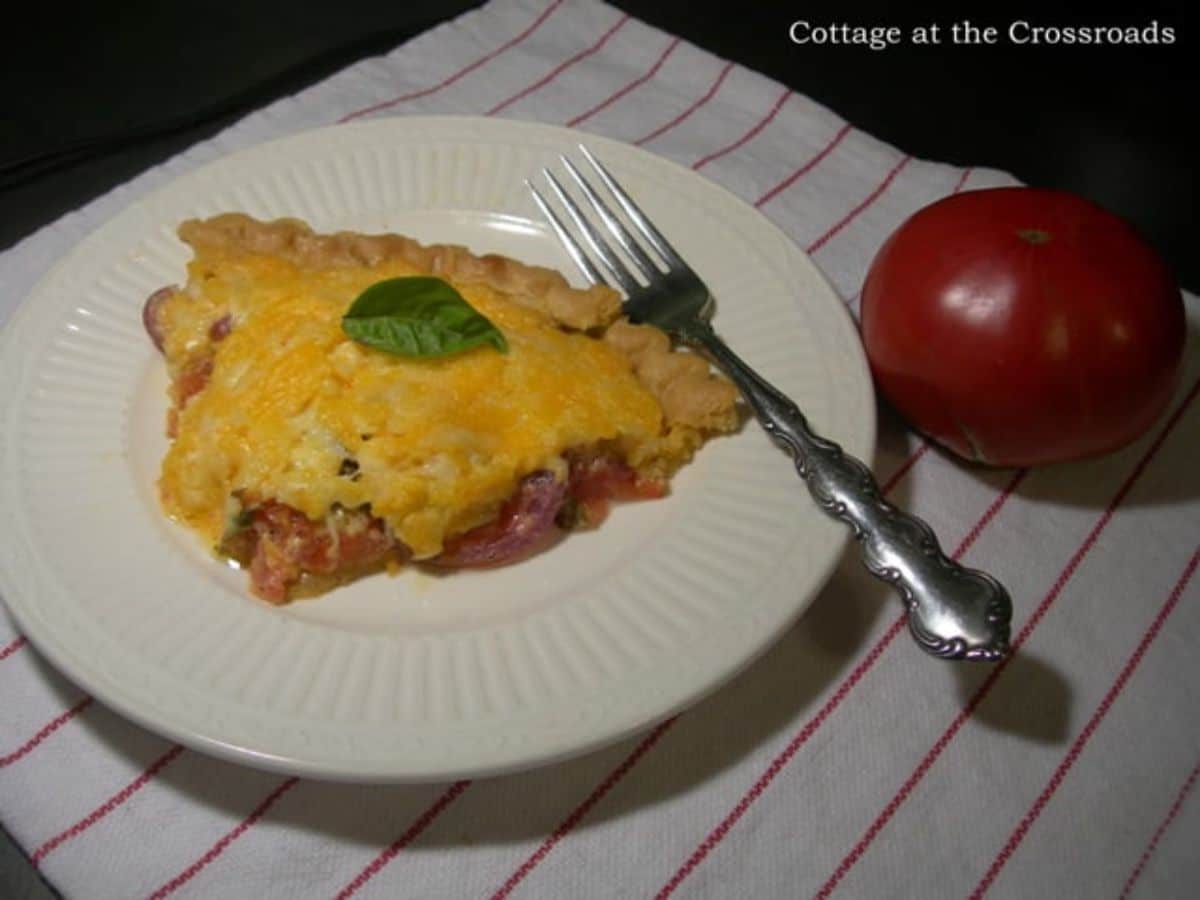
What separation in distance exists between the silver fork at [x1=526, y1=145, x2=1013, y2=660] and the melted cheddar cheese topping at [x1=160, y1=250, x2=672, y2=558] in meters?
0.18

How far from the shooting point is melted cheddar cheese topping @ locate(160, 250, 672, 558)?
1.83 meters

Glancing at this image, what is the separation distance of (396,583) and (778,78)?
2.35 metres

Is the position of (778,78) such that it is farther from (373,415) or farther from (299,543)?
(299,543)

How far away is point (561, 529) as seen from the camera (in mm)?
1965

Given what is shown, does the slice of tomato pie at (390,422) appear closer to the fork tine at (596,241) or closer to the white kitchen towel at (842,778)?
the fork tine at (596,241)

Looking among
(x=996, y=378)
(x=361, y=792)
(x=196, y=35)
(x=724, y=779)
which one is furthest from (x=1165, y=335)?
(x=196, y=35)

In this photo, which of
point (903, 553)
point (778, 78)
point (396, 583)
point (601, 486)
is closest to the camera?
point (903, 553)

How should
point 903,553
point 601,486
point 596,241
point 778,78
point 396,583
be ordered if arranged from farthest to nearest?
point 778,78 < point 596,241 < point 601,486 < point 396,583 < point 903,553

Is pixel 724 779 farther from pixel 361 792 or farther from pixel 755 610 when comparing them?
pixel 361 792

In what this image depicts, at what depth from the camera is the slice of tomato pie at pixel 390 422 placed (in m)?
1.84

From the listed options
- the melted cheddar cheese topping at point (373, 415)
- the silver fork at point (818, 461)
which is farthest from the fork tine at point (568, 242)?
the melted cheddar cheese topping at point (373, 415)

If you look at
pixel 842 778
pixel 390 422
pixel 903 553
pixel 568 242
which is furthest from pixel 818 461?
pixel 568 242

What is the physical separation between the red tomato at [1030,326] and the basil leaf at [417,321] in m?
0.83

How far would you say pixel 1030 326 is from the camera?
2014 mm
